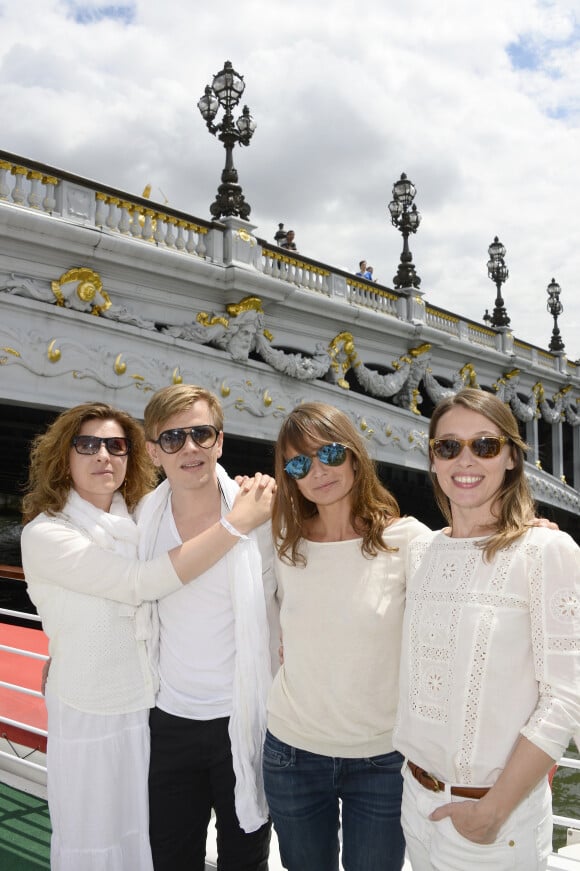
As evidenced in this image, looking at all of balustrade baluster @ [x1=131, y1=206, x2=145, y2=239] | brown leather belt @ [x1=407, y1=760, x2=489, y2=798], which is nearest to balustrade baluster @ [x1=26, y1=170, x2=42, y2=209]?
balustrade baluster @ [x1=131, y1=206, x2=145, y2=239]

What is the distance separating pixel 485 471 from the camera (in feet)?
6.32

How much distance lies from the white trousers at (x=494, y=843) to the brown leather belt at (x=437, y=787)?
0.04 feet

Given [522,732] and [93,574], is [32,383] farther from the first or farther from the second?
[522,732]

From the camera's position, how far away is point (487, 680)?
1.70 meters

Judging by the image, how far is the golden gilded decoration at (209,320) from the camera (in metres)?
12.4

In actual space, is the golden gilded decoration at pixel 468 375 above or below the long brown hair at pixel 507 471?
above

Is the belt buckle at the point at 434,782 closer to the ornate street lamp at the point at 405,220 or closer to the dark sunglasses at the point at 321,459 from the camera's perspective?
the dark sunglasses at the point at 321,459

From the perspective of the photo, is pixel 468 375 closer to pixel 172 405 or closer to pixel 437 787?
pixel 172 405

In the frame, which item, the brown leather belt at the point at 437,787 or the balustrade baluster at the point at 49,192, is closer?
the brown leather belt at the point at 437,787

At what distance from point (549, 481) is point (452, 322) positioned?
7.73m

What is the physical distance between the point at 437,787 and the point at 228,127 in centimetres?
1296

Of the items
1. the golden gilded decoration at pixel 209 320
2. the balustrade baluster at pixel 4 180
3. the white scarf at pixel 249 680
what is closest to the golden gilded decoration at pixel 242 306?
the golden gilded decoration at pixel 209 320

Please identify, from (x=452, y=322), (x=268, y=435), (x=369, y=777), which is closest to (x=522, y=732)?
(x=369, y=777)

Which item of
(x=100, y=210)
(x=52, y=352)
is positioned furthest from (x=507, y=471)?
(x=100, y=210)
